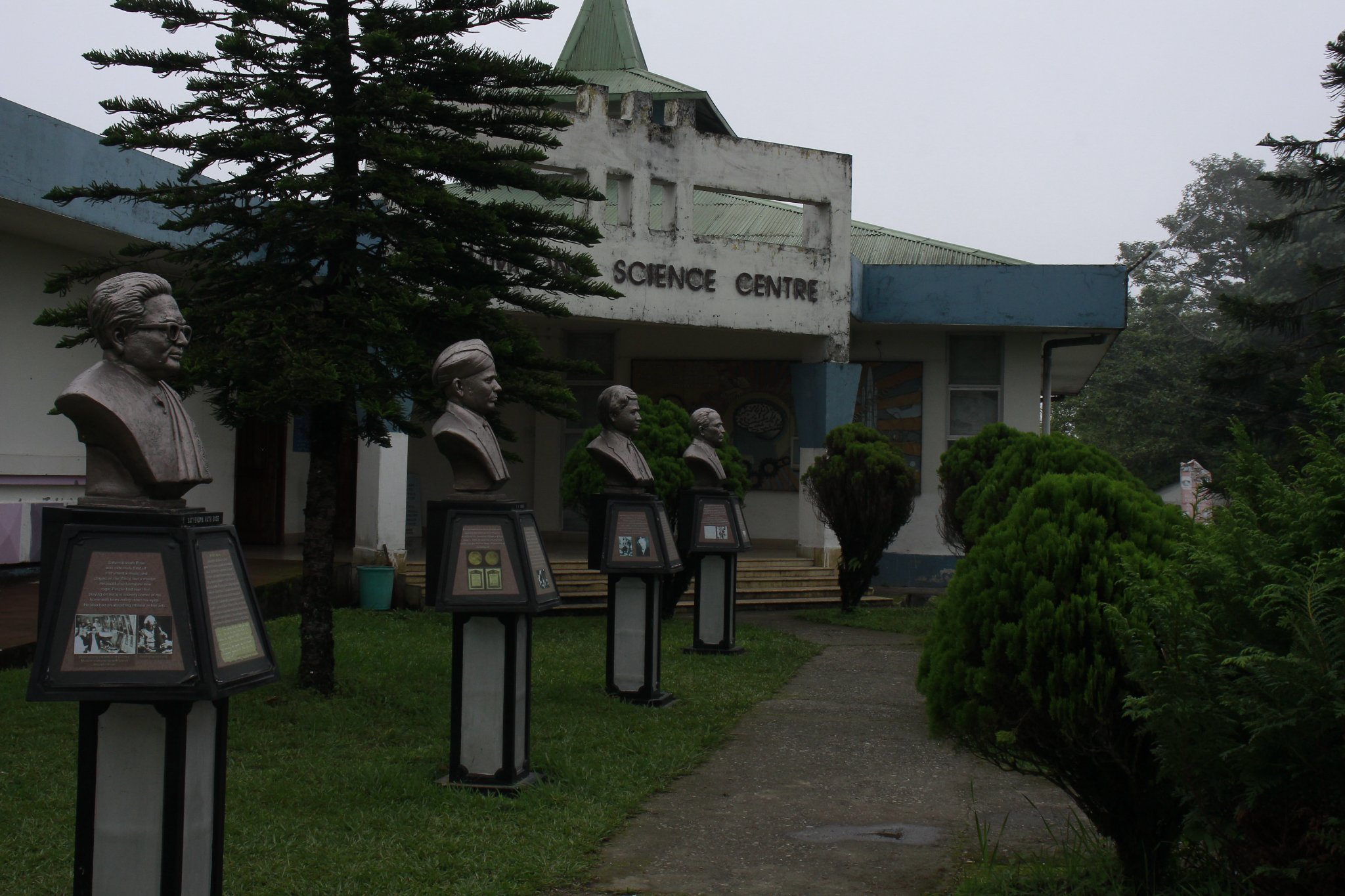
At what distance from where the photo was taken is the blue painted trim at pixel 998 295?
17.3m

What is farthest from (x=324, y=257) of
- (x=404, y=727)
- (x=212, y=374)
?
(x=404, y=727)

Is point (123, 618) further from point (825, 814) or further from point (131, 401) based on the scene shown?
point (825, 814)

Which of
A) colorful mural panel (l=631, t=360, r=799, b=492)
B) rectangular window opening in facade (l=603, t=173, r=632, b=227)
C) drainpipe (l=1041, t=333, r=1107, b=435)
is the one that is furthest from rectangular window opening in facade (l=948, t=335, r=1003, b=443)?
rectangular window opening in facade (l=603, t=173, r=632, b=227)

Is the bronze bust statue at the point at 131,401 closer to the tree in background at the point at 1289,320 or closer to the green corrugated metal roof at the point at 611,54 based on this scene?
the tree in background at the point at 1289,320

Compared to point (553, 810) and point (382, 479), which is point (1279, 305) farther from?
point (553, 810)

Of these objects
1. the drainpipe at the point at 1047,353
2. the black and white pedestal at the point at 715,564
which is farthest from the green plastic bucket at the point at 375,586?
the drainpipe at the point at 1047,353

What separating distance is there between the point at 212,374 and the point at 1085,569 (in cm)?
486

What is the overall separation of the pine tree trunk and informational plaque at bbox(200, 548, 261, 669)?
395 cm

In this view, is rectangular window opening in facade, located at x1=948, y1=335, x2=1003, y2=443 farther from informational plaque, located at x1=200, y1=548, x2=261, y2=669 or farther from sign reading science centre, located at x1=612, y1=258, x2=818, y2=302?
informational plaque, located at x1=200, y1=548, x2=261, y2=669

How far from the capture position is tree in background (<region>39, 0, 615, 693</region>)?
23.4 feet

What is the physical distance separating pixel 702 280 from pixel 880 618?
478cm

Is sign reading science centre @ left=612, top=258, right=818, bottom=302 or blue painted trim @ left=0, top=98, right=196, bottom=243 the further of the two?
sign reading science centre @ left=612, top=258, right=818, bottom=302

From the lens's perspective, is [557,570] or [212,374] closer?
[212,374]

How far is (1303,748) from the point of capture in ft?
11.0
